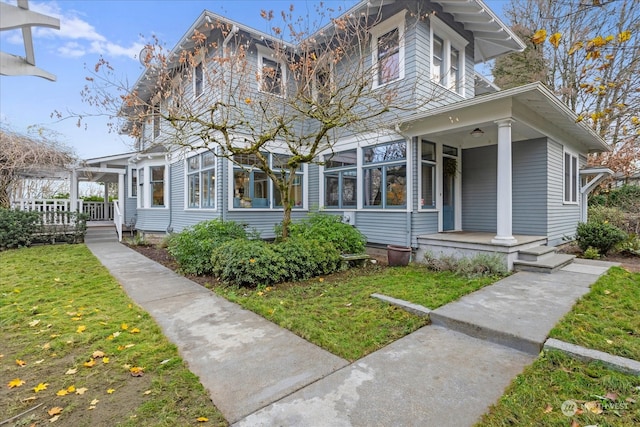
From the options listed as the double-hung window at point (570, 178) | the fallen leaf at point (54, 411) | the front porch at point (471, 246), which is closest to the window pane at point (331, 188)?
the front porch at point (471, 246)

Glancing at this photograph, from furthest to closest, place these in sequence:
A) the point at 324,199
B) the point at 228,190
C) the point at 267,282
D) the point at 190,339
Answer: the point at 324,199 < the point at 228,190 < the point at 267,282 < the point at 190,339

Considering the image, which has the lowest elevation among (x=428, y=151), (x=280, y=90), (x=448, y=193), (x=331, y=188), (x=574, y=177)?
(x=448, y=193)

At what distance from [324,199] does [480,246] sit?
4.64 meters

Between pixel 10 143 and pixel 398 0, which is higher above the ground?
pixel 398 0

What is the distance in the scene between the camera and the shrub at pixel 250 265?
556cm

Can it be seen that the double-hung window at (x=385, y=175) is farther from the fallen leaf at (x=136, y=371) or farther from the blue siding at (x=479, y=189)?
the fallen leaf at (x=136, y=371)

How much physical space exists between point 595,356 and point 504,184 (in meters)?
4.16

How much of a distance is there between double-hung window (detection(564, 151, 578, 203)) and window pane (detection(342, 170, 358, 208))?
5.92 meters

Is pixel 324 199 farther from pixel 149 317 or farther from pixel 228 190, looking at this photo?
pixel 149 317

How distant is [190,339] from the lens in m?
3.44

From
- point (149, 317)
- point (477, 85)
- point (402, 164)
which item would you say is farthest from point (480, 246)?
point (477, 85)

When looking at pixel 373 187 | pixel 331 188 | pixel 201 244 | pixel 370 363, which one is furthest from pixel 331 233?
pixel 370 363

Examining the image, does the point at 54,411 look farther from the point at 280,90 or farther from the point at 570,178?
the point at 570,178

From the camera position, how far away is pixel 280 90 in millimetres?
8156
